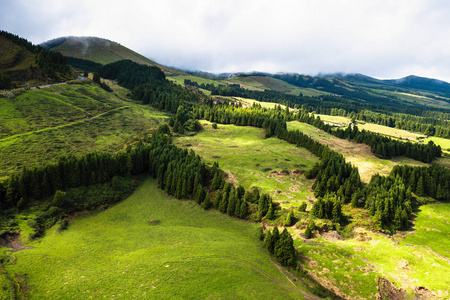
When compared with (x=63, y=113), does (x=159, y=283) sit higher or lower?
lower

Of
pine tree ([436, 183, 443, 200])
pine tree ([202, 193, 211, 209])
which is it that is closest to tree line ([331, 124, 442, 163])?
pine tree ([436, 183, 443, 200])

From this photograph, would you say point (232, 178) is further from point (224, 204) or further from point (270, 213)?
point (270, 213)

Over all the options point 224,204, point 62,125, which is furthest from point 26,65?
point 224,204

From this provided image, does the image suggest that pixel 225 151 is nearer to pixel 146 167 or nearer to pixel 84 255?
pixel 146 167

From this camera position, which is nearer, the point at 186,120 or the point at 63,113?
the point at 63,113

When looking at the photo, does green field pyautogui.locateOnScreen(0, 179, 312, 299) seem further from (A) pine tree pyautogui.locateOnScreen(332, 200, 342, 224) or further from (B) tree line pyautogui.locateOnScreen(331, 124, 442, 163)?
(B) tree line pyautogui.locateOnScreen(331, 124, 442, 163)

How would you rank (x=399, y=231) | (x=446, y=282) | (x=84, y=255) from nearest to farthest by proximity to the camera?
(x=446, y=282) → (x=84, y=255) → (x=399, y=231)

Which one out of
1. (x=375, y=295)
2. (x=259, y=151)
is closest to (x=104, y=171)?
(x=259, y=151)
